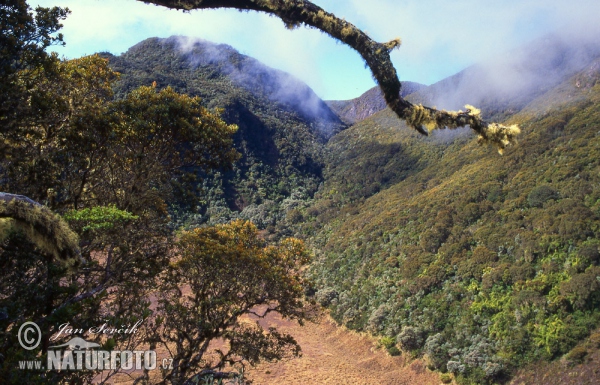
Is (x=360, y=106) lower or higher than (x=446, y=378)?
higher

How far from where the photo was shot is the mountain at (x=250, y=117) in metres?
45.9

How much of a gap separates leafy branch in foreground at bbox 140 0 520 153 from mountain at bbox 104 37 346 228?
36.2 metres

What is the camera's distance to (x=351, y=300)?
932 inches

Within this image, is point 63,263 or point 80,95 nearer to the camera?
point 63,263

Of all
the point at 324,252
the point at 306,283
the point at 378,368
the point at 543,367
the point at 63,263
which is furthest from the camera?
the point at 324,252

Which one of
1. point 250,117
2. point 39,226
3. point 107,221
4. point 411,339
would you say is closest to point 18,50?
point 107,221

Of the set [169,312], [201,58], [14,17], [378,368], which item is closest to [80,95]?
[14,17]

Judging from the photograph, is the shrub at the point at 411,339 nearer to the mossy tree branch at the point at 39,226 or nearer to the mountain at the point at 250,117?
the mossy tree branch at the point at 39,226

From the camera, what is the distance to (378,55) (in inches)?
115

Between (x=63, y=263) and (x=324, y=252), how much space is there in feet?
99.7

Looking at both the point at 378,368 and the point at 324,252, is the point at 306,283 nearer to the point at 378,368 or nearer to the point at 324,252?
the point at 378,368

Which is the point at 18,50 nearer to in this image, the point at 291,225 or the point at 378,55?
the point at 378,55

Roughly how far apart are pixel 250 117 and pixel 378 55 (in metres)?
57.8

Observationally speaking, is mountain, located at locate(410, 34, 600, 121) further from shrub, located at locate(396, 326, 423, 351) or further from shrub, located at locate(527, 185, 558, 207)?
shrub, located at locate(396, 326, 423, 351)
